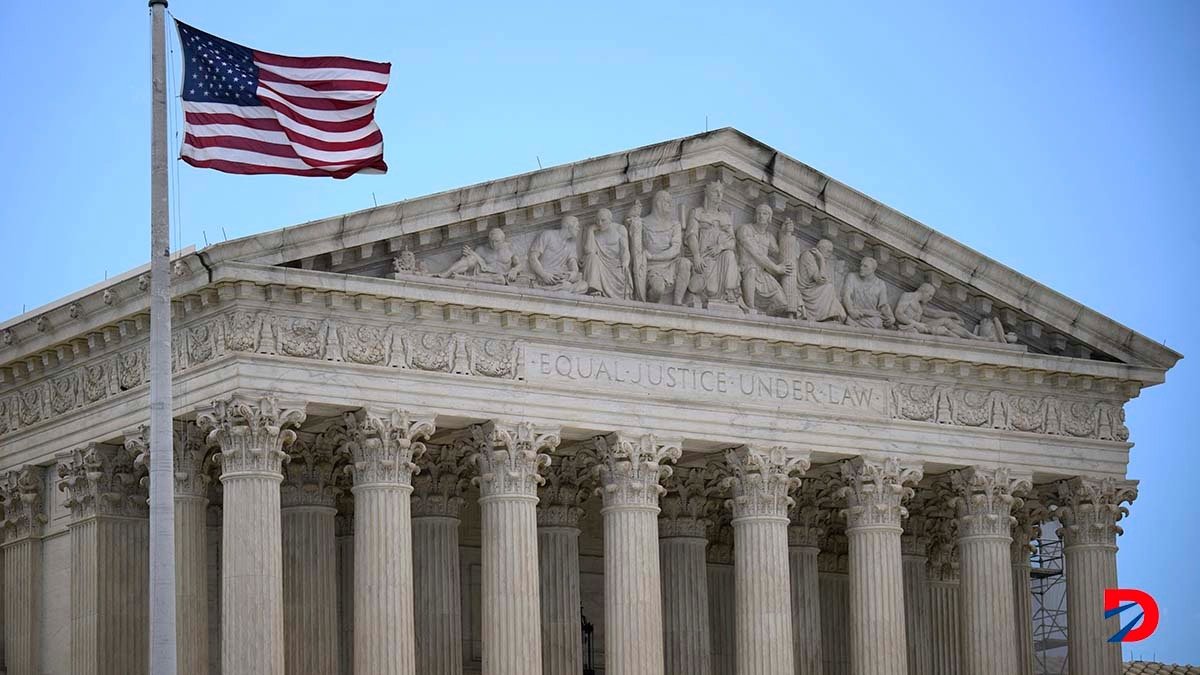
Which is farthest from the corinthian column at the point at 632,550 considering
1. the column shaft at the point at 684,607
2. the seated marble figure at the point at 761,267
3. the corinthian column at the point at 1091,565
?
the corinthian column at the point at 1091,565

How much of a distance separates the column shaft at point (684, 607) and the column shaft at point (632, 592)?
22.6ft

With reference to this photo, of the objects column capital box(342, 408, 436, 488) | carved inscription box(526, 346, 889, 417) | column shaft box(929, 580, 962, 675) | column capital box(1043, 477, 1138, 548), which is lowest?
column shaft box(929, 580, 962, 675)

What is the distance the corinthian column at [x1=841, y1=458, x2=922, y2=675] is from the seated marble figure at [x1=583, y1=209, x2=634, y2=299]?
287 inches

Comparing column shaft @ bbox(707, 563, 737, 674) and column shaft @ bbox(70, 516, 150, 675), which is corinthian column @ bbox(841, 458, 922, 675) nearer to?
column shaft @ bbox(707, 563, 737, 674)

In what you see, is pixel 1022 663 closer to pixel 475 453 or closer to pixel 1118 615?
pixel 1118 615

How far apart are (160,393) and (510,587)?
13888 millimetres

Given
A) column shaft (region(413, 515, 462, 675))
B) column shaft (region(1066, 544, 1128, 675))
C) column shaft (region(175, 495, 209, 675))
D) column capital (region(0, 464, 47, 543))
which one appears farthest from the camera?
column shaft (region(1066, 544, 1128, 675))

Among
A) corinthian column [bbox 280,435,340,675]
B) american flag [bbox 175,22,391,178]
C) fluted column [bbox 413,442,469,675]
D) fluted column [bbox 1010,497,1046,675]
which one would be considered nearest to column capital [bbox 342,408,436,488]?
corinthian column [bbox 280,435,340,675]

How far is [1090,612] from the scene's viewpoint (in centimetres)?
6119

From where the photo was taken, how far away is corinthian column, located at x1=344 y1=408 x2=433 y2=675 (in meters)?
50.8

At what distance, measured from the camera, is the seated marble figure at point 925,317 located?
195 feet

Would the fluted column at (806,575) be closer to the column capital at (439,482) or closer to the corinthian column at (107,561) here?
the column capital at (439,482)

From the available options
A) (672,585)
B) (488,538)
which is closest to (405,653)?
(488,538)

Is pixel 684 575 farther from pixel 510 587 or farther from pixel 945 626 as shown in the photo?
pixel 510 587
